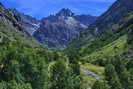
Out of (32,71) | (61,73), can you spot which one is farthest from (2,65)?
(61,73)

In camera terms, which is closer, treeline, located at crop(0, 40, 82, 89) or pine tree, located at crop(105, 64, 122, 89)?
treeline, located at crop(0, 40, 82, 89)

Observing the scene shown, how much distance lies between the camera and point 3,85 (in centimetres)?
11056

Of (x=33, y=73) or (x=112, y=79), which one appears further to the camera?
(x=112, y=79)

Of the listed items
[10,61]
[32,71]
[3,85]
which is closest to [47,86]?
[32,71]

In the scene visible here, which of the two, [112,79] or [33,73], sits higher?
[33,73]

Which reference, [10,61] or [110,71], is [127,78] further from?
[10,61]

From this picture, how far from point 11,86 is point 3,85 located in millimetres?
3660

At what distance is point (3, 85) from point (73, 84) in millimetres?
41330

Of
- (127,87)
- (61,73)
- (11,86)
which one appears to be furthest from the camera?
(127,87)

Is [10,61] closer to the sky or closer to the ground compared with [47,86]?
closer to the sky

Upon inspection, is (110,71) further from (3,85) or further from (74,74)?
(3,85)

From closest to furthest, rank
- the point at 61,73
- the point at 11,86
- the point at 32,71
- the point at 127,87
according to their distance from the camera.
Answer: the point at 11,86 → the point at 32,71 → the point at 61,73 → the point at 127,87

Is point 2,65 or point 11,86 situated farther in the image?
point 2,65

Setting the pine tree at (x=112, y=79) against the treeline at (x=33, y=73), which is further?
the pine tree at (x=112, y=79)
